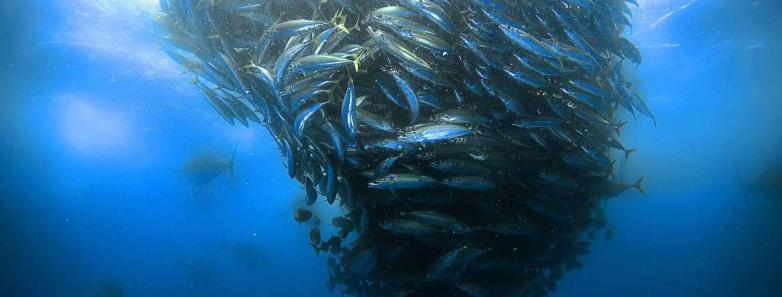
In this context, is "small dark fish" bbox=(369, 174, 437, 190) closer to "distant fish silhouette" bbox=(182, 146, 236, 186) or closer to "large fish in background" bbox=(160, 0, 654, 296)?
"large fish in background" bbox=(160, 0, 654, 296)

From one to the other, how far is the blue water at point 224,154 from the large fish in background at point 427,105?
138 inches

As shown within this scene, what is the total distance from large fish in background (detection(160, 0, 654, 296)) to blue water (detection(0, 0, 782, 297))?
3.51m

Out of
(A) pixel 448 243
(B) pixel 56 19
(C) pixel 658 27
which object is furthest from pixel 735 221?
(B) pixel 56 19

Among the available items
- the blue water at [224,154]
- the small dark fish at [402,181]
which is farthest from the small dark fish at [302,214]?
the blue water at [224,154]

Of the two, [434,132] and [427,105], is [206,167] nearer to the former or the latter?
[427,105]

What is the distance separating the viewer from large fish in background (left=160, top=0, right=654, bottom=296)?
165 inches

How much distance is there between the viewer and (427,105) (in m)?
5.06

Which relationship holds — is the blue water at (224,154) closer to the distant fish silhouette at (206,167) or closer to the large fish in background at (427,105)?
the distant fish silhouette at (206,167)

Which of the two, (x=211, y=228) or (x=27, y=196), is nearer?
(x=27, y=196)

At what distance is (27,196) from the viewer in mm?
35156

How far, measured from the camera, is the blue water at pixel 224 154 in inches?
560

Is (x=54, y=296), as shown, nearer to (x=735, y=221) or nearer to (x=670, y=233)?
(x=670, y=233)

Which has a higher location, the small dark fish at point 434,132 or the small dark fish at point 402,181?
the small dark fish at point 434,132

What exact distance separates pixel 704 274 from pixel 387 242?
3891cm
